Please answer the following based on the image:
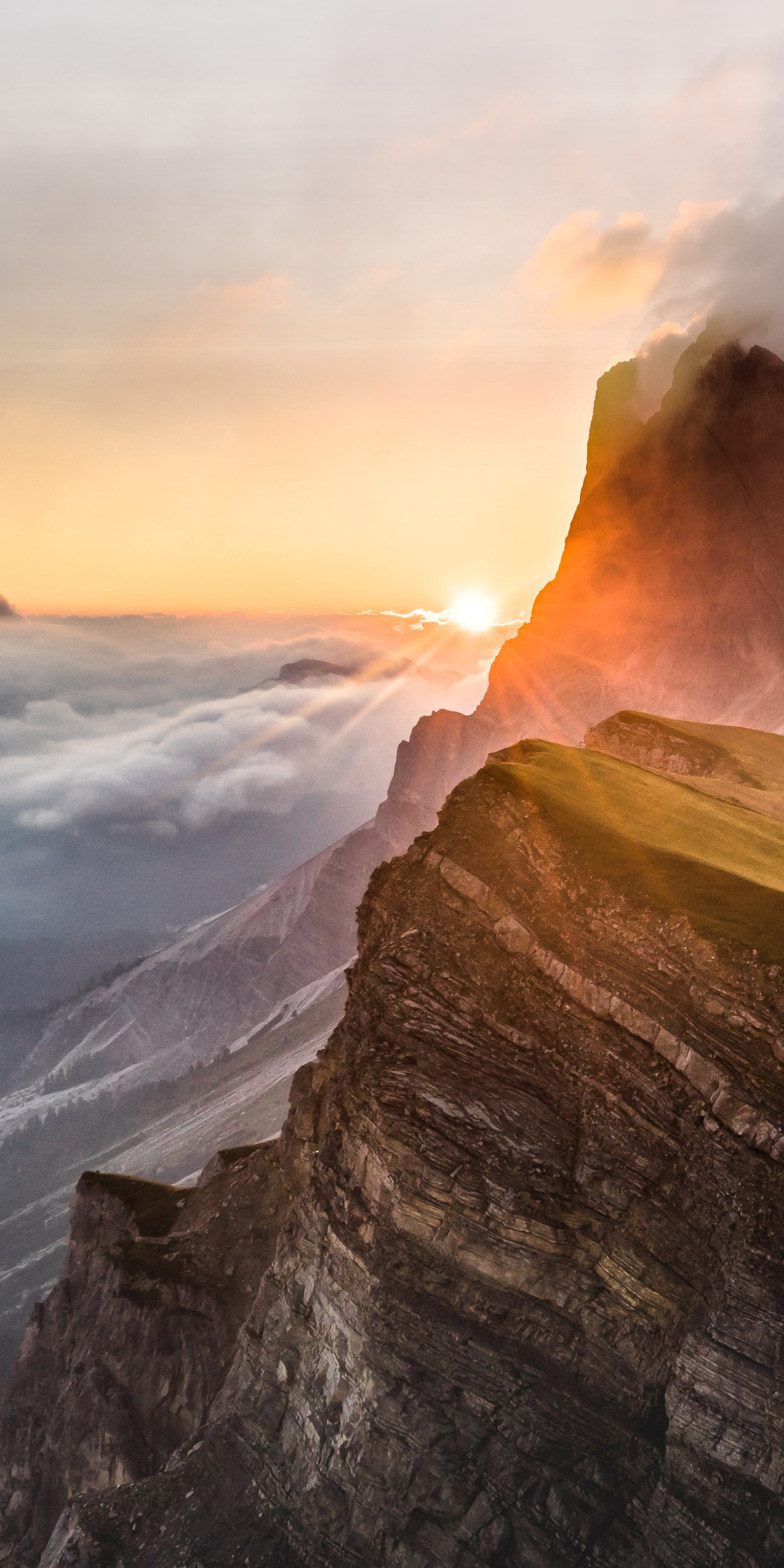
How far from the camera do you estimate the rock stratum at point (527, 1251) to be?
924 inches

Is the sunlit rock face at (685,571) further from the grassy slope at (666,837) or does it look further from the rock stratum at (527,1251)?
the rock stratum at (527,1251)

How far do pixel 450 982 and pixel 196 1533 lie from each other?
2033 cm

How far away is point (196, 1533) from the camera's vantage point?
92.1 feet

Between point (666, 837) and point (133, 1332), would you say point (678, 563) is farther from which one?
point (133, 1332)

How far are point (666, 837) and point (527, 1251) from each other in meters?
17.0

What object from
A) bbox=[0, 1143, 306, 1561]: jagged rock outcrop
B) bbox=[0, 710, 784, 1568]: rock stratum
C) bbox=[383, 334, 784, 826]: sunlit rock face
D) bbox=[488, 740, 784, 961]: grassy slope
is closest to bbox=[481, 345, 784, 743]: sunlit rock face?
bbox=[383, 334, 784, 826]: sunlit rock face

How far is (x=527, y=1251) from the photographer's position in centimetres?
2558

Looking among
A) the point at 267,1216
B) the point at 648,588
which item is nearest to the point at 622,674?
the point at 648,588

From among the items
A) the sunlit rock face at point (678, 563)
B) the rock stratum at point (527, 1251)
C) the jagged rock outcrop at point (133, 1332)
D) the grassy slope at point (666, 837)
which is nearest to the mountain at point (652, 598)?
the sunlit rock face at point (678, 563)

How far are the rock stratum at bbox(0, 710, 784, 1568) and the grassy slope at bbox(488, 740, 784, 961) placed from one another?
17 cm

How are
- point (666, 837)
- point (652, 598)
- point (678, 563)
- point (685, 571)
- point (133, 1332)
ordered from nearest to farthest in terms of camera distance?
1. point (666, 837)
2. point (133, 1332)
3. point (685, 571)
4. point (678, 563)
5. point (652, 598)

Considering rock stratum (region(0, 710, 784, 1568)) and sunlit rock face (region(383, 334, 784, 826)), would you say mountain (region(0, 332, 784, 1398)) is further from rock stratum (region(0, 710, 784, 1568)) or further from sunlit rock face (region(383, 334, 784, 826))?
rock stratum (region(0, 710, 784, 1568))

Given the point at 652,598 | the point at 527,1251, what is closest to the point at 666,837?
the point at 527,1251

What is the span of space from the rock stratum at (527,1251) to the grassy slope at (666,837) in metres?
0.17
